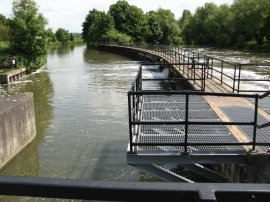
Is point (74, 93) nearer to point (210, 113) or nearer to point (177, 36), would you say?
point (210, 113)

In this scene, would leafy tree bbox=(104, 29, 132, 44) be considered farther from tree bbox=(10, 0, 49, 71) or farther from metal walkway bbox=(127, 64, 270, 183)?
metal walkway bbox=(127, 64, 270, 183)

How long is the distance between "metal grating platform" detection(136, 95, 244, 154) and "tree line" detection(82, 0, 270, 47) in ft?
207

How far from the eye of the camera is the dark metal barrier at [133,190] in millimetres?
1440

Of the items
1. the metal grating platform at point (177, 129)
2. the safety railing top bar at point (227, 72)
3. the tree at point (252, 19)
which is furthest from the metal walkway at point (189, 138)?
the tree at point (252, 19)

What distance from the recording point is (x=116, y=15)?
299 ft

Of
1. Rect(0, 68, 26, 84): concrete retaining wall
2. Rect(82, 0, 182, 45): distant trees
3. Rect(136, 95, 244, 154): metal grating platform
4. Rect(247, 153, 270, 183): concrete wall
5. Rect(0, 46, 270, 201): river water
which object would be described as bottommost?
Rect(0, 46, 270, 201): river water

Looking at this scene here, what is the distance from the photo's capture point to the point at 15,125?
38.5ft

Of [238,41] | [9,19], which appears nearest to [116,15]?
[238,41]

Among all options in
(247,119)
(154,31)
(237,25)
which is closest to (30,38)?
(247,119)

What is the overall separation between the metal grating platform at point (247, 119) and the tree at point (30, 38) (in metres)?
27.7

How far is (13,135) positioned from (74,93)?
1211cm

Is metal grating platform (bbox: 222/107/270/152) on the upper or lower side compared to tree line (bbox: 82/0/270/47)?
lower

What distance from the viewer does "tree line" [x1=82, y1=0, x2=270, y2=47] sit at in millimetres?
72250

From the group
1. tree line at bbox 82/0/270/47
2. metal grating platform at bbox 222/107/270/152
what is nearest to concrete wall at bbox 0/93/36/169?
metal grating platform at bbox 222/107/270/152
